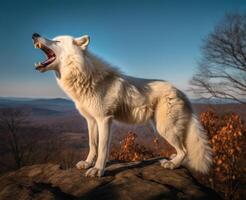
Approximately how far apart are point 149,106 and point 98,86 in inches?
44.3

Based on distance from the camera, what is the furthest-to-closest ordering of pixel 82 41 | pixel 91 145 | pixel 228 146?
1. pixel 228 146
2. pixel 91 145
3. pixel 82 41

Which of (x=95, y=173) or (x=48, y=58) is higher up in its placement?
(x=48, y=58)

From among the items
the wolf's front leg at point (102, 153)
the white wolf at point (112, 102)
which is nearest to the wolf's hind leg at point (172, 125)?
the white wolf at point (112, 102)

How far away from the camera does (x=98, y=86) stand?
220 inches

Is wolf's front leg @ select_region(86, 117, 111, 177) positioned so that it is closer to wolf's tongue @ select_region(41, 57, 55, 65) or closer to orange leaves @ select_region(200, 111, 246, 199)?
wolf's tongue @ select_region(41, 57, 55, 65)

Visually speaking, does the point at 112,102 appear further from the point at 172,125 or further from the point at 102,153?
the point at 172,125

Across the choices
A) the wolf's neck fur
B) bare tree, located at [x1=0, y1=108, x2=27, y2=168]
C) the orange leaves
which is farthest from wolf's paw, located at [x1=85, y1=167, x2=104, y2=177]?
bare tree, located at [x1=0, y1=108, x2=27, y2=168]

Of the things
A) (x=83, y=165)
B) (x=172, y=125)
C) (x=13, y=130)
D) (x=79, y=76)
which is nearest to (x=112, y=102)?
(x=79, y=76)

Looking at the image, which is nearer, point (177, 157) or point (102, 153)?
point (102, 153)

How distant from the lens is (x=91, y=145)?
5.86 m

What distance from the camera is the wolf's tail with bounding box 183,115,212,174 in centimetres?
589

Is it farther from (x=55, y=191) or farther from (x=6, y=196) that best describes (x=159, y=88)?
(x=6, y=196)

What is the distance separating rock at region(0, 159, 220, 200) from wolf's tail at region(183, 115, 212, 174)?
289 millimetres

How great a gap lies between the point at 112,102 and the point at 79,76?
812 millimetres
